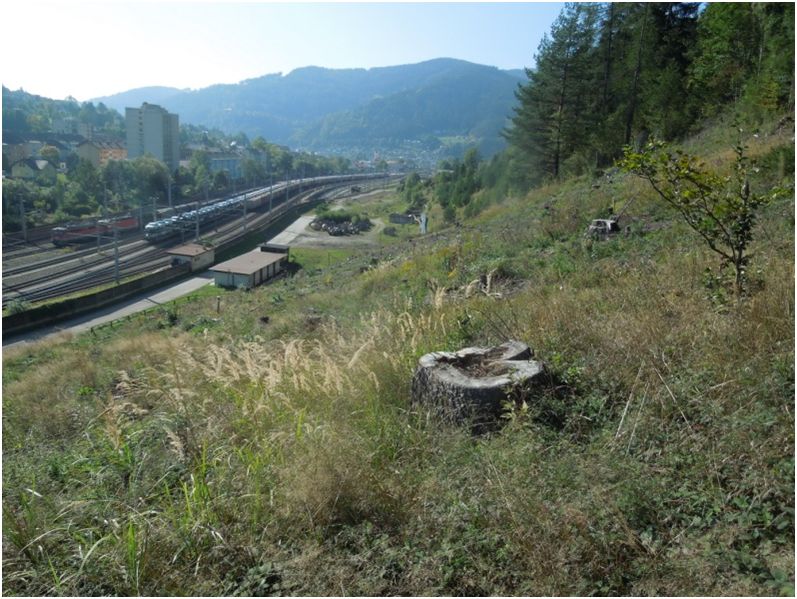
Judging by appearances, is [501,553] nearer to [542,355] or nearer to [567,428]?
[567,428]

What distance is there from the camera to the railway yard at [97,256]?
34531 mm

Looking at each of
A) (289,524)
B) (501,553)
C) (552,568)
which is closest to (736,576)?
(552,568)

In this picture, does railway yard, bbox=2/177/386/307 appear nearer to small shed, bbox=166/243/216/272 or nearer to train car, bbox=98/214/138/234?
train car, bbox=98/214/138/234

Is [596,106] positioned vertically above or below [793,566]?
above

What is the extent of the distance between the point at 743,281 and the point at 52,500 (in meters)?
5.28

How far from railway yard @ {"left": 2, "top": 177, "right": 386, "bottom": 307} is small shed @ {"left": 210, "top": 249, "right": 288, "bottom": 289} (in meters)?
6.13

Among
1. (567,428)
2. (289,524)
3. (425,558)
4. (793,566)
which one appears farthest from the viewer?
(567,428)

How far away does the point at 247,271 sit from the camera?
37.7m

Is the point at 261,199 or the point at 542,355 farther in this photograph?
the point at 261,199

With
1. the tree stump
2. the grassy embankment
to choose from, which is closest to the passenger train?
the grassy embankment

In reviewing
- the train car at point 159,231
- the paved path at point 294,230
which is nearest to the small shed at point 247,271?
the train car at point 159,231

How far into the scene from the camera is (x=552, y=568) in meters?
2.60

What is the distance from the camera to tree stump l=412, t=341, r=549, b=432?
4.04 meters

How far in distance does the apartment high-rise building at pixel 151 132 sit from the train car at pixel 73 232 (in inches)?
2359
